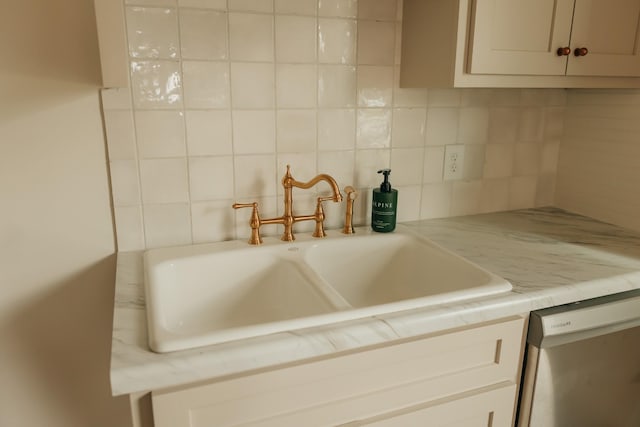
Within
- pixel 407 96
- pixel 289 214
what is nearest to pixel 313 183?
pixel 289 214

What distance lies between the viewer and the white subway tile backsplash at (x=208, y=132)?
1213mm

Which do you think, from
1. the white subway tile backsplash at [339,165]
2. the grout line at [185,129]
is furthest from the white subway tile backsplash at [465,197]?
the grout line at [185,129]

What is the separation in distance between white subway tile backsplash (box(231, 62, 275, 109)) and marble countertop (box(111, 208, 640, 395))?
1.66ft

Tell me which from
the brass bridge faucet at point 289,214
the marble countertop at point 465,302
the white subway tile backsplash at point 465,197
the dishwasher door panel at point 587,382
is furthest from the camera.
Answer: the white subway tile backsplash at point 465,197

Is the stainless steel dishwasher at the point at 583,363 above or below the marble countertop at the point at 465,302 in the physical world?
below

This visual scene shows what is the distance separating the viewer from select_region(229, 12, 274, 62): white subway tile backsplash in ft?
3.91

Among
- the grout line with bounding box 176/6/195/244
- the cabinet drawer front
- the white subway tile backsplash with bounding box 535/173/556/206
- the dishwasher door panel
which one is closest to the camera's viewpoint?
the cabinet drawer front

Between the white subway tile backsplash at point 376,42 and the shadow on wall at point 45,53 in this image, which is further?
the white subway tile backsplash at point 376,42

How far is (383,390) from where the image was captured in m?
0.90

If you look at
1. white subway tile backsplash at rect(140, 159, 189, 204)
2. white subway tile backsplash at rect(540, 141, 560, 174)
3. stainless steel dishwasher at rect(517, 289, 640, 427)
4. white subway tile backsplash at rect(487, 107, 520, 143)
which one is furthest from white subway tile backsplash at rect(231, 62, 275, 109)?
white subway tile backsplash at rect(540, 141, 560, 174)

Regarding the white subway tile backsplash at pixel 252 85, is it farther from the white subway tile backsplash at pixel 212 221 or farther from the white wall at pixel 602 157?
the white wall at pixel 602 157

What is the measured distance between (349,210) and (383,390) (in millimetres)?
566

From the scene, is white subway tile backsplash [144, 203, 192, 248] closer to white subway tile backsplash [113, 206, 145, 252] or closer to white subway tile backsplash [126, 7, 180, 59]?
white subway tile backsplash [113, 206, 145, 252]

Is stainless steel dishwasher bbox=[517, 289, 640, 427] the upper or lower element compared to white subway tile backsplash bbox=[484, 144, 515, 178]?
lower
